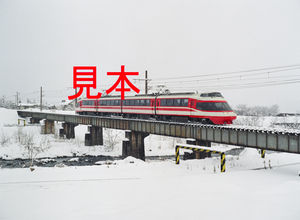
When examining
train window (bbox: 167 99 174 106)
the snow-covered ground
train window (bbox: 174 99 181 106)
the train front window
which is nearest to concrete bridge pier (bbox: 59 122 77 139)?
train window (bbox: 167 99 174 106)

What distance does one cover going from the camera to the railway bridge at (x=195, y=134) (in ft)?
55.6

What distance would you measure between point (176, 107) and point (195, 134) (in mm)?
3914

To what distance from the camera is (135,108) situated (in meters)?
31.0

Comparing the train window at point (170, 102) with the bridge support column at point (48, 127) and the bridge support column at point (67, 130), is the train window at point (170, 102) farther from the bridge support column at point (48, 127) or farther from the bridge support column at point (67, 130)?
the bridge support column at point (48, 127)

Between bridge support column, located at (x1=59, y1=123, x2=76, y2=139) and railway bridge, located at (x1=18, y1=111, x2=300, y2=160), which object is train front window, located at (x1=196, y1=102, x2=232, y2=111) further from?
bridge support column, located at (x1=59, y1=123, x2=76, y2=139)

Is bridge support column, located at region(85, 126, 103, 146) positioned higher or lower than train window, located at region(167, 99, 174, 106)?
lower

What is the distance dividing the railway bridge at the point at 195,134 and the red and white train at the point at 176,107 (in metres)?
1.01

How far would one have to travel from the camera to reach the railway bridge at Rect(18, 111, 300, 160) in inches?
667

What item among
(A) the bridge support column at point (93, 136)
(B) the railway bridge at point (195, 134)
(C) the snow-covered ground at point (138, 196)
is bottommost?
(A) the bridge support column at point (93, 136)

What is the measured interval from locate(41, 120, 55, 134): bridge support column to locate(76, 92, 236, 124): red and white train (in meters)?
25.9

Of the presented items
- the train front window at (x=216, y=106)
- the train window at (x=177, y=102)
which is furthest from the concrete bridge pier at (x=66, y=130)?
the train front window at (x=216, y=106)

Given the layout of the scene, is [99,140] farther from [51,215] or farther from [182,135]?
[51,215]

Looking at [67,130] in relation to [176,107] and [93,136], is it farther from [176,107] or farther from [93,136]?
[176,107]

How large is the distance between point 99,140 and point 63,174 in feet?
113
